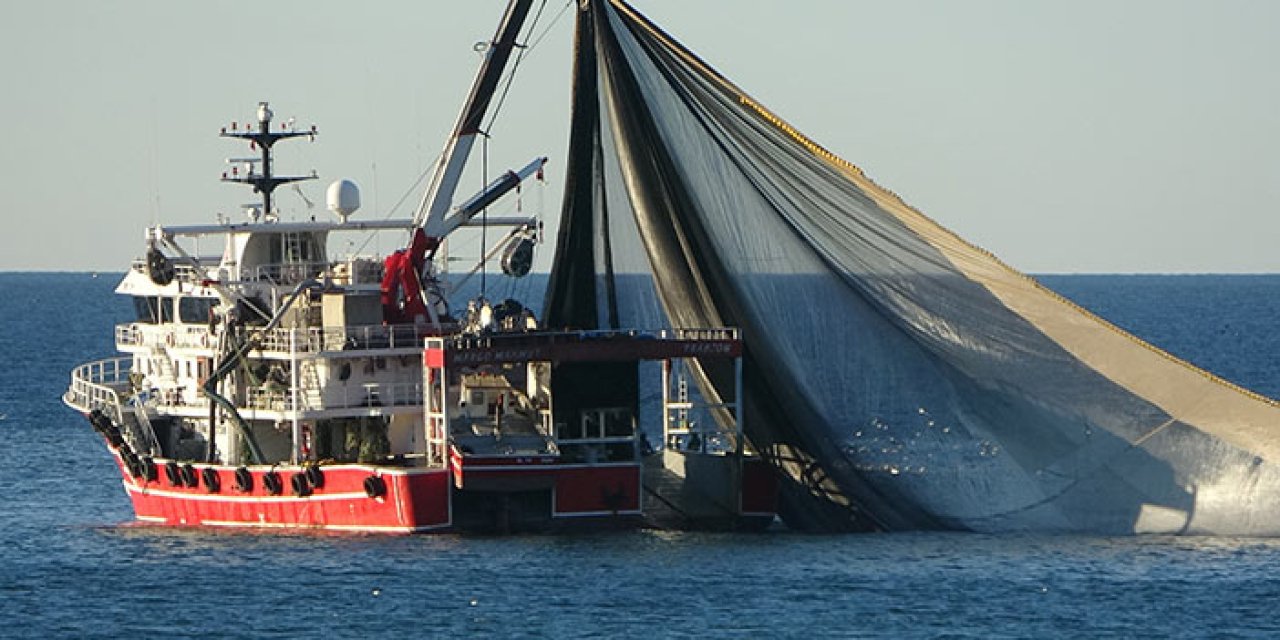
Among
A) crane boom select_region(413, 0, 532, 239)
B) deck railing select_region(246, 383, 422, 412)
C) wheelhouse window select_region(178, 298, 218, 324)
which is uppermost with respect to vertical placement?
crane boom select_region(413, 0, 532, 239)

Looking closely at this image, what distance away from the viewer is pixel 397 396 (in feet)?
188

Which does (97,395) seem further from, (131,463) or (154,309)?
(131,463)

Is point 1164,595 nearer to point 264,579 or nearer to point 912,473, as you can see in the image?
point 912,473

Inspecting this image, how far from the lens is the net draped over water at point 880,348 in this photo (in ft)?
167

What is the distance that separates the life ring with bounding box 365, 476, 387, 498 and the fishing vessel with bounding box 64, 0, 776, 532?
0.06m

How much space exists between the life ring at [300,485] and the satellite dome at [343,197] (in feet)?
26.0

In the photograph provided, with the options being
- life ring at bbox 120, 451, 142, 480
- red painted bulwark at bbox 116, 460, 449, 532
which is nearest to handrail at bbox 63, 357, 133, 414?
life ring at bbox 120, 451, 142, 480

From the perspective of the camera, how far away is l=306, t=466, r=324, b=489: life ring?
5509cm

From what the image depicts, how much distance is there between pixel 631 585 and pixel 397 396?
36.0 ft

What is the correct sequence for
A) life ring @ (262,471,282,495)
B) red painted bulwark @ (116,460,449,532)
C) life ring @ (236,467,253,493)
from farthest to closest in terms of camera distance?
life ring @ (236,467,253,493) → life ring @ (262,471,282,495) → red painted bulwark @ (116,460,449,532)

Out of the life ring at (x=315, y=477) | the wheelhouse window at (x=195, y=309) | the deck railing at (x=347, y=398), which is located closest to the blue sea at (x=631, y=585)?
the life ring at (x=315, y=477)

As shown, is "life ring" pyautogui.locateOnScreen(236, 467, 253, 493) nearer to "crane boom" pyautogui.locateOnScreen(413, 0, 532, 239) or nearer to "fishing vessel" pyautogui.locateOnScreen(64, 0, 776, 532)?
"fishing vessel" pyautogui.locateOnScreen(64, 0, 776, 532)

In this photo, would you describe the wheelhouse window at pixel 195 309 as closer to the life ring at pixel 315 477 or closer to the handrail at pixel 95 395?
the handrail at pixel 95 395

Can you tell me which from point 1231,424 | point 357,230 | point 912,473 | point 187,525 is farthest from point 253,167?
point 1231,424
